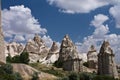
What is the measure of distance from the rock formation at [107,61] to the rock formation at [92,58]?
35.4m

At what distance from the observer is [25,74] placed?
4247 inches

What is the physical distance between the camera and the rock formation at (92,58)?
176m

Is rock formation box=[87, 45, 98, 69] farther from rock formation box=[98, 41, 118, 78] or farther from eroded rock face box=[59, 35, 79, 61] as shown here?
rock formation box=[98, 41, 118, 78]

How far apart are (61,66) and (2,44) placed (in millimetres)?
50705

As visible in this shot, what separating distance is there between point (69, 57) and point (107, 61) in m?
17.6

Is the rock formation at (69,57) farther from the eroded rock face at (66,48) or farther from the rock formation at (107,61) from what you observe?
the rock formation at (107,61)

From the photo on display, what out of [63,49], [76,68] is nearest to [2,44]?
[76,68]

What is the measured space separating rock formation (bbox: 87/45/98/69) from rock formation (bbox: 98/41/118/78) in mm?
35432

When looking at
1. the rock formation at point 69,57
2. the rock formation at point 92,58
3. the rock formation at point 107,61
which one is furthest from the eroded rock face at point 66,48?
the rock formation at point 107,61

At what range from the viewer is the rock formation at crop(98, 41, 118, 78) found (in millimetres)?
136500

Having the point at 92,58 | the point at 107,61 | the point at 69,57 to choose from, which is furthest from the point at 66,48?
the point at 107,61

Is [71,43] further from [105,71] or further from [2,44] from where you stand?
[2,44]

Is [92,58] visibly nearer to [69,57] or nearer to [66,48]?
[66,48]

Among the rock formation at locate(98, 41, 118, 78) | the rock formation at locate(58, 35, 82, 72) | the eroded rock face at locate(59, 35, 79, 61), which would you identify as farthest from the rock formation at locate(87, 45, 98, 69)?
the rock formation at locate(98, 41, 118, 78)
